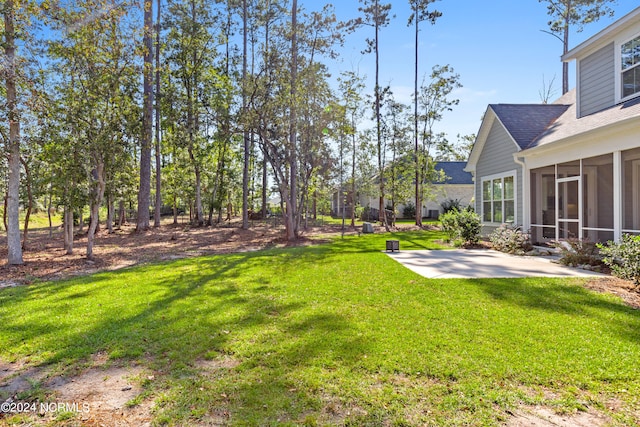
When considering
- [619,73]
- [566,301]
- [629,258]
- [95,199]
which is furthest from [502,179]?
[95,199]

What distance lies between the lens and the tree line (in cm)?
862

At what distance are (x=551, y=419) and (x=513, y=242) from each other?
28.0 feet

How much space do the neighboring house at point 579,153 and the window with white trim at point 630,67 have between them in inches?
0.9

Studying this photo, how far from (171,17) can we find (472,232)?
19377 millimetres

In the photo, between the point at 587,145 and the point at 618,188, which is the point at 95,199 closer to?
the point at 587,145

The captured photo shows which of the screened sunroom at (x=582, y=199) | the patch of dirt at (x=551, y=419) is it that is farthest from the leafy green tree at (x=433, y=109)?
the patch of dirt at (x=551, y=419)

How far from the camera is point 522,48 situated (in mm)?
17891

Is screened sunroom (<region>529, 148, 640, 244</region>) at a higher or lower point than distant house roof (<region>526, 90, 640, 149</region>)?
lower

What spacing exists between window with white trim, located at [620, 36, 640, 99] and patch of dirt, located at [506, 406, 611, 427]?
8985 mm

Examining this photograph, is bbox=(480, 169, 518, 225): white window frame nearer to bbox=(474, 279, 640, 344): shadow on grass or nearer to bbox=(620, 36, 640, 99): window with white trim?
bbox=(620, 36, 640, 99): window with white trim

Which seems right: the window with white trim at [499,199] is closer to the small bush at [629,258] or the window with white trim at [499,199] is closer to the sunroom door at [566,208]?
the sunroom door at [566,208]

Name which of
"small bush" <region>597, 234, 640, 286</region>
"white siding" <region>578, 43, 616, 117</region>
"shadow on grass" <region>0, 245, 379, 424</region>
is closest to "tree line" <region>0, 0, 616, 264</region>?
"shadow on grass" <region>0, 245, 379, 424</region>

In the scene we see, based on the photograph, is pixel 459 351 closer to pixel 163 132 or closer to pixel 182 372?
pixel 182 372

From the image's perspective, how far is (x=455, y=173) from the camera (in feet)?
99.9
